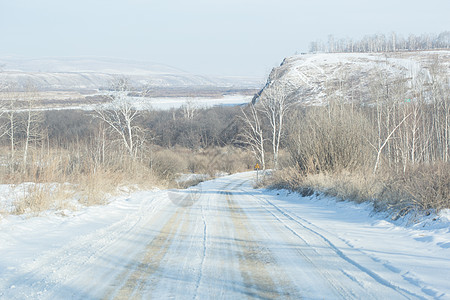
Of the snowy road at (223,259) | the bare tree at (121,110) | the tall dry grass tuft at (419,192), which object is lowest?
the snowy road at (223,259)

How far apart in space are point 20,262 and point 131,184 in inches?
548

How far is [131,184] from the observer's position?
63.4ft

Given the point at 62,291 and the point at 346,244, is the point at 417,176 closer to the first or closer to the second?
the point at 346,244

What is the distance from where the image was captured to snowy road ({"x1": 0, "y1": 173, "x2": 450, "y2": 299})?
4.33 meters

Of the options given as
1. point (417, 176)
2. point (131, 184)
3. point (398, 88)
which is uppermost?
point (398, 88)

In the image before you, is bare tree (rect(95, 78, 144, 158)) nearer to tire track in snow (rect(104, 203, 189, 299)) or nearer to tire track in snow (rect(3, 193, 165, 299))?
tire track in snow (rect(3, 193, 165, 299))

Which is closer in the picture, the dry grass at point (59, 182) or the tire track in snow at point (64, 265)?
the tire track in snow at point (64, 265)

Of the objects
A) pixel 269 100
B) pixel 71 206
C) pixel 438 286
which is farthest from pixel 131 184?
pixel 269 100

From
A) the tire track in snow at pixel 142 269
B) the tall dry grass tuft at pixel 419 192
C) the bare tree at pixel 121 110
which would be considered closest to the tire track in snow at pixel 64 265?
the tire track in snow at pixel 142 269

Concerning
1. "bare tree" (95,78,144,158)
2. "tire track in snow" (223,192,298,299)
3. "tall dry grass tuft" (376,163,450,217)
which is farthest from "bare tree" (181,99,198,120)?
"tire track in snow" (223,192,298,299)

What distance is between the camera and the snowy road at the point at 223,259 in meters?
4.33

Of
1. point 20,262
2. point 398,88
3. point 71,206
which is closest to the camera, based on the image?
point 20,262

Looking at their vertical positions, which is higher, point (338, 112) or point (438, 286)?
point (338, 112)

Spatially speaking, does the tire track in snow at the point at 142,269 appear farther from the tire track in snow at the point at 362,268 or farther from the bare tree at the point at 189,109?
the bare tree at the point at 189,109
